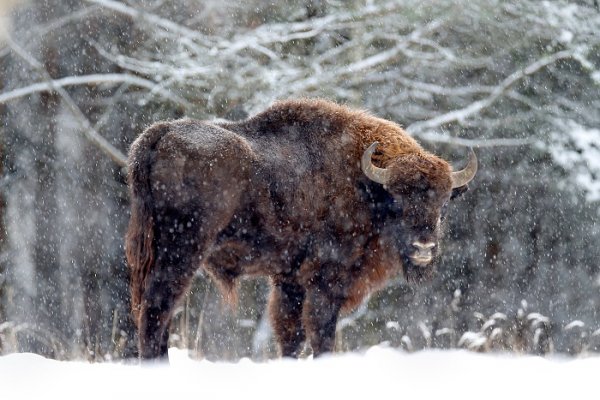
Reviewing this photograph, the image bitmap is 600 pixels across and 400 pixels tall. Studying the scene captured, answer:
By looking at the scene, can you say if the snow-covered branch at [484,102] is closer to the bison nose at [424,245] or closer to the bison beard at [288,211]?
the bison beard at [288,211]

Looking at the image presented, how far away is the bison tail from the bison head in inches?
72.2

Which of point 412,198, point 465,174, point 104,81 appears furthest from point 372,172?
point 104,81

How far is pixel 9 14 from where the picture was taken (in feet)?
44.1

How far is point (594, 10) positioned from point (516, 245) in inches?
158

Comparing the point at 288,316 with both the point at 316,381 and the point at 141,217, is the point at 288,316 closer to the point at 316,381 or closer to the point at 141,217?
the point at 141,217

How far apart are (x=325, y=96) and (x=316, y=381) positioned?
6962mm

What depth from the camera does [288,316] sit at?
25.1 ft

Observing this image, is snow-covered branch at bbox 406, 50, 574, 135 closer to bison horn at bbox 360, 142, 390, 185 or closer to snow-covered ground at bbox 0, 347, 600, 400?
bison horn at bbox 360, 142, 390, 185

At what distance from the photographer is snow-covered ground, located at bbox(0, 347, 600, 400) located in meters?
4.30

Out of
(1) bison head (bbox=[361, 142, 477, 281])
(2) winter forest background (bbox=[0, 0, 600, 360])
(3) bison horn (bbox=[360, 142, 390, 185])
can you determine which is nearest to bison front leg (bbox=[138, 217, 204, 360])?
(3) bison horn (bbox=[360, 142, 390, 185])

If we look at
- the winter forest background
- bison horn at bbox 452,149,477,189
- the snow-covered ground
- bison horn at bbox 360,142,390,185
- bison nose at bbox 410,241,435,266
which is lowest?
the winter forest background

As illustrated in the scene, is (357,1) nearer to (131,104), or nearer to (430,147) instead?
(430,147)

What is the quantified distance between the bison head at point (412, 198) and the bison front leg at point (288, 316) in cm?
92

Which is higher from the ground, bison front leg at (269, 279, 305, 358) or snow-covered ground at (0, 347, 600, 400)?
snow-covered ground at (0, 347, 600, 400)
